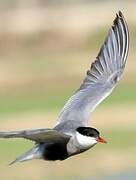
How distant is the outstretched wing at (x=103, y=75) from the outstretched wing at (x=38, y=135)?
2.82 feet

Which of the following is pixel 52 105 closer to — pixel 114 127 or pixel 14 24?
pixel 114 127

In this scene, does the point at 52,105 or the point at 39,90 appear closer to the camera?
the point at 52,105

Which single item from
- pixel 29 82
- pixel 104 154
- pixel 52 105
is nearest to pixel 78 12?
pixel 29 82

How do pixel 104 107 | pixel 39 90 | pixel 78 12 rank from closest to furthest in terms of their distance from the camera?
pixel 104 107 < pixel 39 90 < pixel 78 12

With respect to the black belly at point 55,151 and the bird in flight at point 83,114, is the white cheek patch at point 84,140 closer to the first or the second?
the bird in flight at point 83,114

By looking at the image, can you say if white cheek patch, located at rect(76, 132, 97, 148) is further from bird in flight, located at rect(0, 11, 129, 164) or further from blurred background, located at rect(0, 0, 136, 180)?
blurred background, located at rect(0, 0, 136, 180)

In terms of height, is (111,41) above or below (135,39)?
above

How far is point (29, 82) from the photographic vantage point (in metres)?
27.0

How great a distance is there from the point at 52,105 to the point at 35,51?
667 cm

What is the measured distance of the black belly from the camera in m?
10.5

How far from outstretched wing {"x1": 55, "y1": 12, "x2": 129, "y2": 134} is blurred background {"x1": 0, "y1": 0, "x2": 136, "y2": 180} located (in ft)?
11.9

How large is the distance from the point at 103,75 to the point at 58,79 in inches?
599

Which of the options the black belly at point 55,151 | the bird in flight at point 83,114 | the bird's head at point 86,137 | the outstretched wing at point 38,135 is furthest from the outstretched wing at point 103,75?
the outstretched wing at point 38,135

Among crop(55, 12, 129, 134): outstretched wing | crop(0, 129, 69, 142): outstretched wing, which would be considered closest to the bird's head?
crop(0, 129, 69, 142): outstretched wing
